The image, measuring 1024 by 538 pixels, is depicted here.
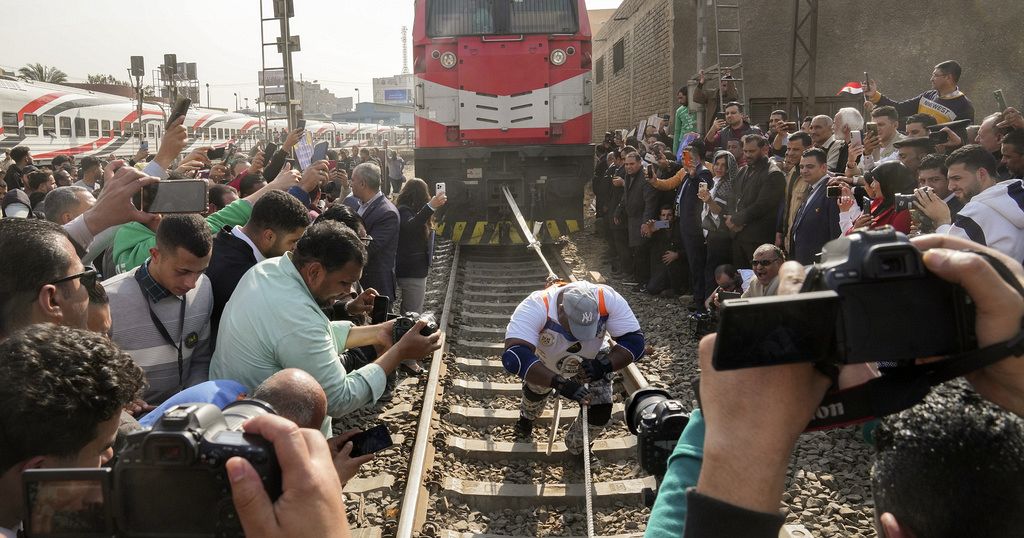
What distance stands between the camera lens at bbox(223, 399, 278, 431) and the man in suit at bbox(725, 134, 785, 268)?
243 inches

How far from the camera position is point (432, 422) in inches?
203

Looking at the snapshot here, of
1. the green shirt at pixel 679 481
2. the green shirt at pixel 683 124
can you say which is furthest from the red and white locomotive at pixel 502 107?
the green shirt at pixel 679 481

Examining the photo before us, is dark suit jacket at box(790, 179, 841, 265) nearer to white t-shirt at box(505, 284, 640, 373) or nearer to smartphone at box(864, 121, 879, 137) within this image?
smartphone at box(864, 121, 879, 137)

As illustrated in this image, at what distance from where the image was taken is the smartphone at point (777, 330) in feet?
3.11

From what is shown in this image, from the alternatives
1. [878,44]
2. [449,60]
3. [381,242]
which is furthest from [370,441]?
[878,44]

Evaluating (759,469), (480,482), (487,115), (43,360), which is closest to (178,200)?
(43,360)

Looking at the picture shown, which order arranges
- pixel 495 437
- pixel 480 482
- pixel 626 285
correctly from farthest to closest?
pixel 626 285 < pixel 495 437 < pixel 480 482

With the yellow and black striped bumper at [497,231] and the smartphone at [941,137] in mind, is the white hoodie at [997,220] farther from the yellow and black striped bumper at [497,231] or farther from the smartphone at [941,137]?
the yellow and black striped bumper at [497,231]

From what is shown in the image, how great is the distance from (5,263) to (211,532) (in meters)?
1.61

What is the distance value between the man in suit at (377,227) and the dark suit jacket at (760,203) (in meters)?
3.28

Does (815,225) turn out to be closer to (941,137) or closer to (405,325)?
(941,137)

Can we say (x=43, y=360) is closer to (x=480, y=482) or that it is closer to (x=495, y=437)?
(x=480, y=482)

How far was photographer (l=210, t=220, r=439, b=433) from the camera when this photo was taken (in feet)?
9.79

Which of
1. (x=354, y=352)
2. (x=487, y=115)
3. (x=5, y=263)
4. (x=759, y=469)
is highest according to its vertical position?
(x=487, y=115)
